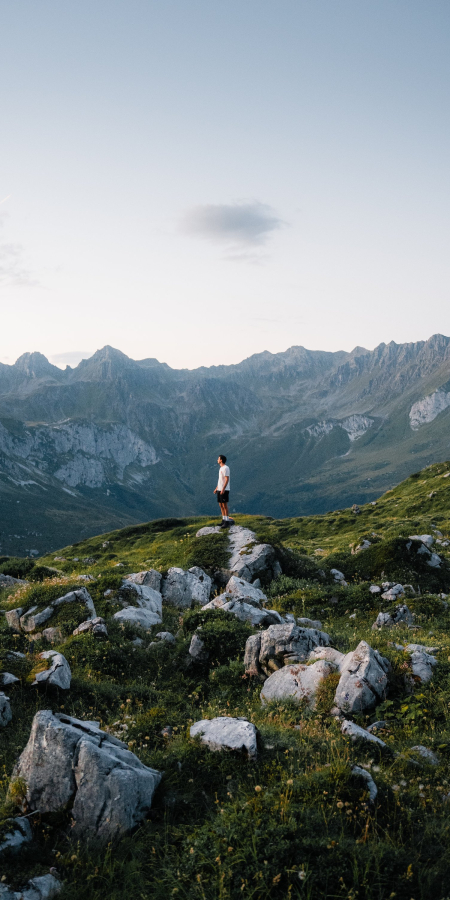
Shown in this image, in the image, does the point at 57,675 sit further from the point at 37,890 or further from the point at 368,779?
the point at 368,779

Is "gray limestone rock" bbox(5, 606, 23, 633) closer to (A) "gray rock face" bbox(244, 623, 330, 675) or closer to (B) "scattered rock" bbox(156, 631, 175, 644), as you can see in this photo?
(B) "scattered rock" bbox(156, 631, 175, 644)

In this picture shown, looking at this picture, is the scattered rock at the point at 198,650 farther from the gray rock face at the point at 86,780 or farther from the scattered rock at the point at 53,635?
the gray rock face at the point at 86,780

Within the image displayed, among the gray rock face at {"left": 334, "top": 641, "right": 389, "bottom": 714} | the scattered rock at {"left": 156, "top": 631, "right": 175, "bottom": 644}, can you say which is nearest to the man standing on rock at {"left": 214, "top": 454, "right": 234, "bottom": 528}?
the scattered rock at {"left": 156, "top": 631, "right": 175, "bottom": 644}

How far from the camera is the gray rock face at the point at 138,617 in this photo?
1778cm

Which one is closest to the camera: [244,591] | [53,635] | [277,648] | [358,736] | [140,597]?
[358,736]

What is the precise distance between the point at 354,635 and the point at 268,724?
7170 millimetres

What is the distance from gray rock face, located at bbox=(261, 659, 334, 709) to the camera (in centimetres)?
1222

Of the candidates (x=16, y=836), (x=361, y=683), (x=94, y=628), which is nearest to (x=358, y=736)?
(x=361, y=683)

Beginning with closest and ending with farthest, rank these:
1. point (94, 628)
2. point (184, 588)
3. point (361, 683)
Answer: point (361, 683) → point (94, 628) → point (184, 588)

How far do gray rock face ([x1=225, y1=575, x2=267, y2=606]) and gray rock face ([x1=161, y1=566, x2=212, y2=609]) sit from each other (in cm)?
170

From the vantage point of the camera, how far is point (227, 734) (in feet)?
31.3

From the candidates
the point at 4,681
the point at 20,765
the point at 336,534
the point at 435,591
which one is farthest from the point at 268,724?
the point at 336,534

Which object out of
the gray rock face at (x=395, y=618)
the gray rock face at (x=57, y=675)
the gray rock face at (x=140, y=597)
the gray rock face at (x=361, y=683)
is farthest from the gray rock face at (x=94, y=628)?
the gray rock face at (x=395, y=618)

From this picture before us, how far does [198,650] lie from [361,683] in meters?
5.45
